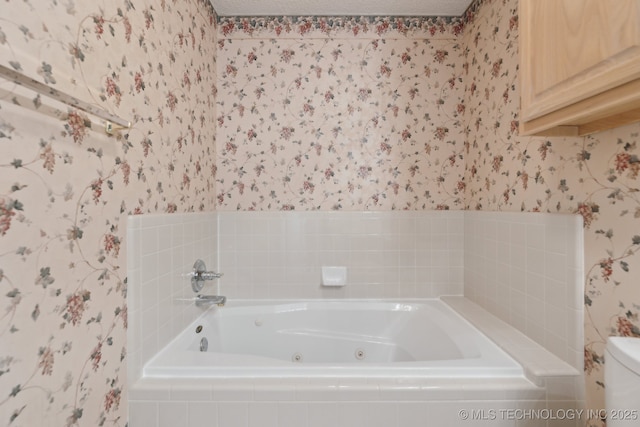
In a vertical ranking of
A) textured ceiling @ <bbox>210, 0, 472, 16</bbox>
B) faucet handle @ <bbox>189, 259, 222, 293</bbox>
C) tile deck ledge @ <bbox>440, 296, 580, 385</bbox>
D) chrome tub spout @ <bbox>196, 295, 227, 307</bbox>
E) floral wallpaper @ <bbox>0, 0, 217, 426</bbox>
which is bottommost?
tile deck ledge @ <bbox>440, 296, 580, 385</bbox>

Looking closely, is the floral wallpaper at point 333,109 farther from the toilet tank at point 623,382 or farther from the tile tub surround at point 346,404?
the toilet tank at point 623,382

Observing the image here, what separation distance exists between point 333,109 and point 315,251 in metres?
0.90

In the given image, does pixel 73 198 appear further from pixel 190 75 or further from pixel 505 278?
pixel 505 278

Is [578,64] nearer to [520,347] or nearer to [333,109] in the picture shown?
[520,347]

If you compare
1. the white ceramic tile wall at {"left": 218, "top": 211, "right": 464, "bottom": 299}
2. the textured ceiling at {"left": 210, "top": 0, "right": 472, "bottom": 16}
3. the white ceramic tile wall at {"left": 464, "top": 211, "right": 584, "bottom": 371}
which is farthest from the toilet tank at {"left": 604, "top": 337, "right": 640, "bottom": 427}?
the textured ceiling at {"left": 210, "top": 0, "right": 472, "bottom": 16}

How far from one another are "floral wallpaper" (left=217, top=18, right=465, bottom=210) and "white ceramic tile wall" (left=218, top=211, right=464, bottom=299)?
0.09 m

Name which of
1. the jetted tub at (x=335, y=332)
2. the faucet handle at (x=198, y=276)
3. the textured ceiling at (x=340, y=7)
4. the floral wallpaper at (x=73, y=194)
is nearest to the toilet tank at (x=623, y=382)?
the jetted tub at (x=335, y=332)

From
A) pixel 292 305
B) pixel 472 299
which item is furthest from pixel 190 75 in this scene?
pixel 472 299

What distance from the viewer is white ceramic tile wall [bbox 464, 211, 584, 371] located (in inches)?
42.6

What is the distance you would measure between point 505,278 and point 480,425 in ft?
2.37

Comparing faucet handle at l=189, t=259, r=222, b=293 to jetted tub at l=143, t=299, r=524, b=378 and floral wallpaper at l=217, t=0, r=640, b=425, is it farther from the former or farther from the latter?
floral wallpaper at l=217, t=0, r=640, b=425

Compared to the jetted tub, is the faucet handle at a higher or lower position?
higher

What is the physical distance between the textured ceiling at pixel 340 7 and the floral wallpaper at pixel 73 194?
70 cm

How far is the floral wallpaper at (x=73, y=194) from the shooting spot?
0.65m
